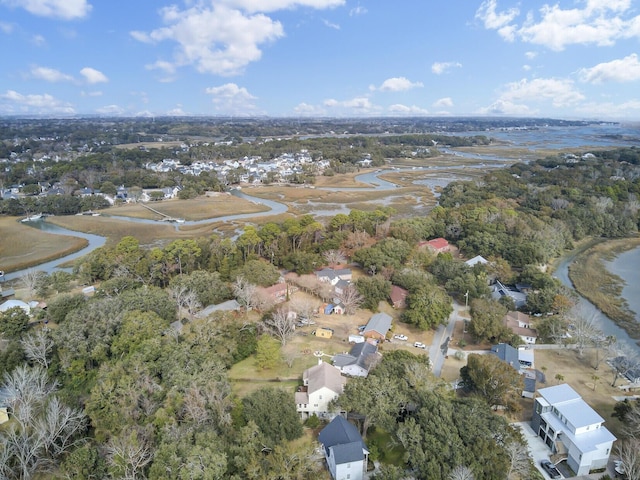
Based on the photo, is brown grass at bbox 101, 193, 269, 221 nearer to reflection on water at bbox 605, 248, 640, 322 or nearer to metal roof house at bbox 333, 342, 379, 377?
metal roof house at bbox 333, 342, 379, 377

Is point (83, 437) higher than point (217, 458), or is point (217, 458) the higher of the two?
point (217, 458)

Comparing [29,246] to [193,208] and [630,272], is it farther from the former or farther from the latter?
[630,272]

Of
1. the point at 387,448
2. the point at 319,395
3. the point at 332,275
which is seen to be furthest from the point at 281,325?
the point at 387,448

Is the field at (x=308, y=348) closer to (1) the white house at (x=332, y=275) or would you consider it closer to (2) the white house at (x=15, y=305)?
(1) the white house at (x=332, y=275)

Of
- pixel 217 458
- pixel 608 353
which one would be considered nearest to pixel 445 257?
pixel 608 353

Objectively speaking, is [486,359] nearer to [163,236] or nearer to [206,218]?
[163,236]

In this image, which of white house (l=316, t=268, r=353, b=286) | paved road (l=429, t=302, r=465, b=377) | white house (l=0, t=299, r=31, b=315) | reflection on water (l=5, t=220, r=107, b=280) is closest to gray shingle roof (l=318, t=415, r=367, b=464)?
paved road (l=429, t=302, r=465, b=377)
